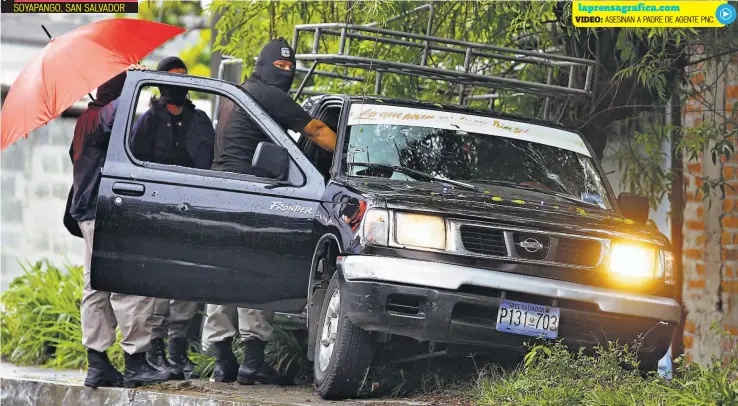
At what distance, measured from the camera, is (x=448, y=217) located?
6.61 meters

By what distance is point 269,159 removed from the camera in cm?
722

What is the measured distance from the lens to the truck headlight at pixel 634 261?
6.83 metres

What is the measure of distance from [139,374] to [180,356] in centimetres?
95

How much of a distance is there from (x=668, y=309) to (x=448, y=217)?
4.20 feet

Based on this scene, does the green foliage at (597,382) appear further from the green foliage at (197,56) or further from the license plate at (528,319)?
the green foliage at (197,56)

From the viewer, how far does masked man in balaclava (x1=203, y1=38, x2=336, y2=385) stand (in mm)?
7770

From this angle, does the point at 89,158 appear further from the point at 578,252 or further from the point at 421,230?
the point at 578,252

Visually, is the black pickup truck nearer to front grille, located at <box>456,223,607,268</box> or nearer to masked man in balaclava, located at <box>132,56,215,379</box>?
front grille, located at <box>456,223,607,268</box>

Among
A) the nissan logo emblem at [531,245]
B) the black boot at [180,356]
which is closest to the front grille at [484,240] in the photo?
the nissan logo emblem at [531,245]

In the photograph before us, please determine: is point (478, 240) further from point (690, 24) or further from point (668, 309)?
point (690, 24)

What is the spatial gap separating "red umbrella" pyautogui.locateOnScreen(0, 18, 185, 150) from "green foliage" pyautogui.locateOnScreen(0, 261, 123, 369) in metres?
2.79

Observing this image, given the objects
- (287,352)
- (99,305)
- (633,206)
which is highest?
(633,206)

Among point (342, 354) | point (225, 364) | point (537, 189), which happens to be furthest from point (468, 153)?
point (225, 364)

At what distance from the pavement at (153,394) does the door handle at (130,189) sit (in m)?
1.18
